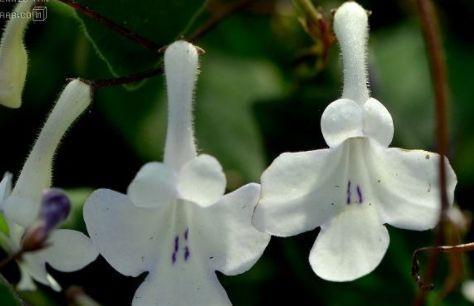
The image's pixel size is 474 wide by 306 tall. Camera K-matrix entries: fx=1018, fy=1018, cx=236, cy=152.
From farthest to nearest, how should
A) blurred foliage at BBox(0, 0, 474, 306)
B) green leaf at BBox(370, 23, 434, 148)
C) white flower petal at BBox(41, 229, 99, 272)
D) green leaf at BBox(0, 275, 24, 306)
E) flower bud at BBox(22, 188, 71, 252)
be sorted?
green leaf at BBox(370, 23, 434, 148) → blurred foliage at BBox(0, 0, 474, 306) → white flower petal at BBox(41, 229, 99, 272) → green leaf at BBox(0, 275, 24, 306) → flower bud at BBox(22, 188, 71, 252)

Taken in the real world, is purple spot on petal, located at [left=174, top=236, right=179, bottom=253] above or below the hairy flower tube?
below

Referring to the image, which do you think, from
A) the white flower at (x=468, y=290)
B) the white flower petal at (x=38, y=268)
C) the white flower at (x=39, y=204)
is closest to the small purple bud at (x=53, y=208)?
the white flower at (x=39, y=204)

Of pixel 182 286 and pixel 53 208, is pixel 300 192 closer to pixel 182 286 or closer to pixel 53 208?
pixel 182 286

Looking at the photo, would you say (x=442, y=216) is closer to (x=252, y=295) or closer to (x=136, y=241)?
(x=136, y=241)

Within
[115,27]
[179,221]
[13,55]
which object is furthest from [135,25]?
[179,221]

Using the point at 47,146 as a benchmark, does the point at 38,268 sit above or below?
below

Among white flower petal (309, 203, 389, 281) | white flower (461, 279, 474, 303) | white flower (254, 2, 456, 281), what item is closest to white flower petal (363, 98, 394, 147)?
white flower (254, 2, 456, 281)

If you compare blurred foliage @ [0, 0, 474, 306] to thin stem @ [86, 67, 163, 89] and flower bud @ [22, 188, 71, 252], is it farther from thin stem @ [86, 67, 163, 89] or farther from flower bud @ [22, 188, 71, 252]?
flower bud @ [22, 188, 71, 252]
